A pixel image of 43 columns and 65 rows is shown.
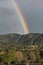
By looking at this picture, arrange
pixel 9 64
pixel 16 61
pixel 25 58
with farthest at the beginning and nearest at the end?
pixel 25 58
pixel 16 61
pixel 9 64

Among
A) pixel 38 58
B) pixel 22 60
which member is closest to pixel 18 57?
pixel 22 60

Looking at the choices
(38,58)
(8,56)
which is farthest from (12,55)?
(38,58)

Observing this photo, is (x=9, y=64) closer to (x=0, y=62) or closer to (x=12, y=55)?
(x=0, y=62)

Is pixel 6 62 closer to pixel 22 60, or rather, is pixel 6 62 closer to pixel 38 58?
pixel 22 60

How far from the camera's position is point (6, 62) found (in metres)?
117

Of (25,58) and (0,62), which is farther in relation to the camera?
(25,58)

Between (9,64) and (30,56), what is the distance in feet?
69.3

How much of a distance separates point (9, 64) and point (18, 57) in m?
13.9

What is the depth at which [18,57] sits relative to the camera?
124 meters

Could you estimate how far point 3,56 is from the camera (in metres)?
124

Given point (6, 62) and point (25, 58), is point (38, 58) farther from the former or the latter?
point (6, 62)

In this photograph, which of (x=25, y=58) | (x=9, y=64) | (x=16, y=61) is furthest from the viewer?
(x=25, y=58)

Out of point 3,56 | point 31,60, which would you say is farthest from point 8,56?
point 31,60

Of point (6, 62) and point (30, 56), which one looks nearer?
point (6, 62)
